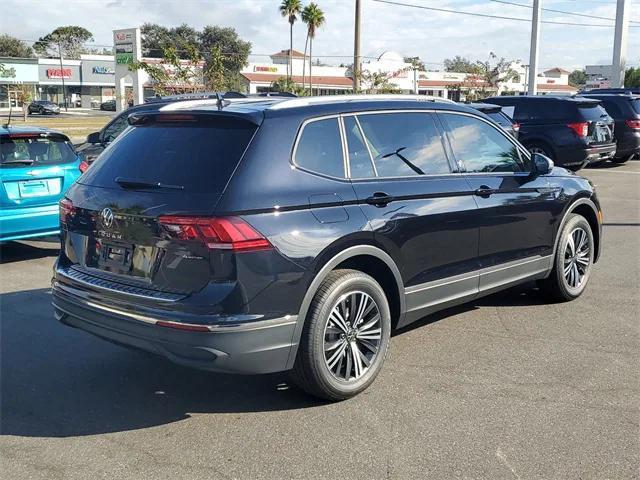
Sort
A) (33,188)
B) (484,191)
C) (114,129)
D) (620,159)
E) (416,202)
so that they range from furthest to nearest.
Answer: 1. (620,159)
2. (114,129)
3. (33,188)
4. (484,191)
5. (416,202)

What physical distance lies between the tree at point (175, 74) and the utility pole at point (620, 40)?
22.7 meters

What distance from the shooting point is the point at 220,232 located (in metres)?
3.59

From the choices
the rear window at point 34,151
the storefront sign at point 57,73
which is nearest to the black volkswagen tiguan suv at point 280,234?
the rear window at point 34,151

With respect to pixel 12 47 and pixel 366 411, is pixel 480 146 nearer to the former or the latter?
pixel 366 411

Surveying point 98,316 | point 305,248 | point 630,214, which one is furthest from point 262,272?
point 630,214

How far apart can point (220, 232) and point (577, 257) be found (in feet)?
13.4

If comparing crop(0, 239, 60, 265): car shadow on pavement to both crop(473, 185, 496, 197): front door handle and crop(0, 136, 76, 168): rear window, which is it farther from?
crop(473, 185, 496, 197): front door handle

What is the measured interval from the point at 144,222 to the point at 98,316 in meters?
0.70

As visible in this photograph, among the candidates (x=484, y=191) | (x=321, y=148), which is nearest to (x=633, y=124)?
(x=484, y=191)

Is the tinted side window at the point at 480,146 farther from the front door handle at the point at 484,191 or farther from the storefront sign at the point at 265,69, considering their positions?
the storefront sign at the point at 265,69

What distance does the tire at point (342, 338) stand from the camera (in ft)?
13.0

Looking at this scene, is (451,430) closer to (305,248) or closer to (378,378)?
(378,378)

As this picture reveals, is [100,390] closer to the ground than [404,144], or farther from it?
closer to the ground

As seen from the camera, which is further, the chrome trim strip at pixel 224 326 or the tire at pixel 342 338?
the tire at pixel 342 338
